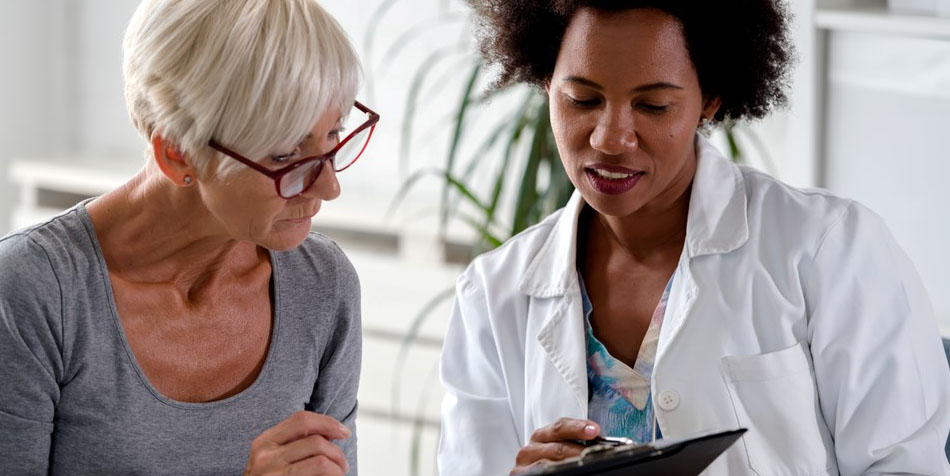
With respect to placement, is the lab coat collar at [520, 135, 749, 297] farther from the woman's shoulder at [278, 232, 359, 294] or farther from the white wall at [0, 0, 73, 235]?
the white wall at [0, 0, 73, 235]

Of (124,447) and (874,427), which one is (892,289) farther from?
(124,447)

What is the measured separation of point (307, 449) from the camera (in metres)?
1.50

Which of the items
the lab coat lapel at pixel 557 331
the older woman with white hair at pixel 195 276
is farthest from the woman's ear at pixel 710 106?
the older woman with white hair at pixel 195 276

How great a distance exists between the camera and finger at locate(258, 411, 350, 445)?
4.93 feet

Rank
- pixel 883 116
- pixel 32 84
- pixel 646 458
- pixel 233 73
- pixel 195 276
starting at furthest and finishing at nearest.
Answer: pixel 32 84 < pixel 883 116 < pixel 195 276 < pixel 233 73 < pixel 646 458

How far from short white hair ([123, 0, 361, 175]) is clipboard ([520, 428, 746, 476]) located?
1.74 feet

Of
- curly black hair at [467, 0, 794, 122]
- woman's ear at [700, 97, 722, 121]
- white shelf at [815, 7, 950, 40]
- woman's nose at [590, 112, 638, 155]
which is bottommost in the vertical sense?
woman's nose at [590, 112, 638, 155]

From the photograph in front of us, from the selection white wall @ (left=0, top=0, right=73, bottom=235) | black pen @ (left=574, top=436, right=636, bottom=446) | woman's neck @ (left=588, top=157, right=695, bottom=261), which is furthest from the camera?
white wall @ (left=0, top=0, right=73, bottom=235)

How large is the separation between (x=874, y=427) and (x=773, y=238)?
0.91ft

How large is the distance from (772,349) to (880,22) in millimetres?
850

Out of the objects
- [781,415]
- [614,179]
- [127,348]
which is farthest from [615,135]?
[127,348]

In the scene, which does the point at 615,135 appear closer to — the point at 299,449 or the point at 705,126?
the point at 705,126

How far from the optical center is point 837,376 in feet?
5.32

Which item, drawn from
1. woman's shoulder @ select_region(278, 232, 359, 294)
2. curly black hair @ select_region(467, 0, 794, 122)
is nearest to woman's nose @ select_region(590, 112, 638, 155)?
curly black hair @ select_region(467, 0, 794, 122)
